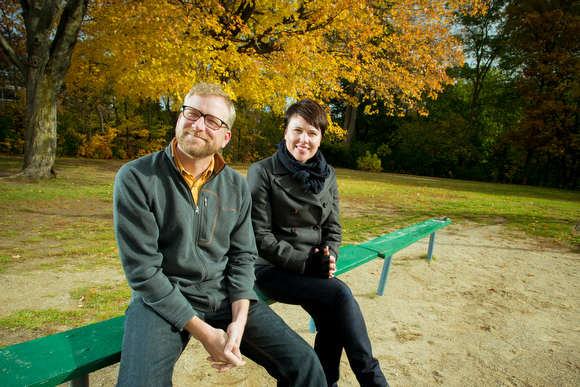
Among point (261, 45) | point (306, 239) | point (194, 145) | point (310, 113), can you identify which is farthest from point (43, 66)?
point (306, 239)

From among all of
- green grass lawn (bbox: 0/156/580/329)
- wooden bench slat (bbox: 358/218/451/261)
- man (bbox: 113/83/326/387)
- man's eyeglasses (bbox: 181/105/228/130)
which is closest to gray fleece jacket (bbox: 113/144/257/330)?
man (bbox: 113/83/326/387)

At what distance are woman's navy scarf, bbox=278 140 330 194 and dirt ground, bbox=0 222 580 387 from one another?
134 centimetres

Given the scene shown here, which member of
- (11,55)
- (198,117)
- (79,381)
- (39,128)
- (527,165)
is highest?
(11,55)

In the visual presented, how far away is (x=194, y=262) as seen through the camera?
5.97 feet

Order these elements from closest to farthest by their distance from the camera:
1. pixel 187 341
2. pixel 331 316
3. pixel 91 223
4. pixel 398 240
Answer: pixel 187 341
pixel 331 316
pixel 398 240
pixel 91 223

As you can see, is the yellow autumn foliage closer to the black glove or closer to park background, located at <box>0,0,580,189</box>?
park background, located at <box>0,0,580,189</box>

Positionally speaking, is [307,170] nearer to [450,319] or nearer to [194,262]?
[194,262]

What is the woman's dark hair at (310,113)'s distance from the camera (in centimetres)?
250

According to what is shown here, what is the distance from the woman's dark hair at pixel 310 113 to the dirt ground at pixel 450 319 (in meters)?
1.77

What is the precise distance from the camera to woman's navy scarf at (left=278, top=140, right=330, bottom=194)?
2.49 m

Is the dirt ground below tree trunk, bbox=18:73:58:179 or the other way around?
below

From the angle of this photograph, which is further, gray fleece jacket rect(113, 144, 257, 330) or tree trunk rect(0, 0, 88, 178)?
tree trunk rect(0, 0, 88, 178)

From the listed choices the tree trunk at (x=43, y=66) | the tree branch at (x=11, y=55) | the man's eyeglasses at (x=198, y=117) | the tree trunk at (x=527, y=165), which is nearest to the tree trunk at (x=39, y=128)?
the tree trunk at (x=43, y=66)

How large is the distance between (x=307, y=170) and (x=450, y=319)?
2160mm
